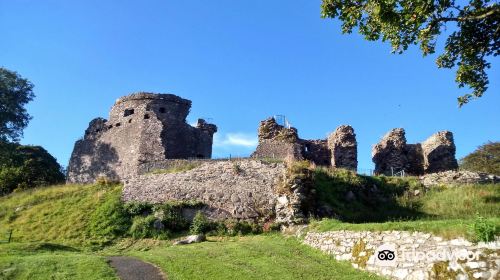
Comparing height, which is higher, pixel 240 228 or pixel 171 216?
pixel 171 216

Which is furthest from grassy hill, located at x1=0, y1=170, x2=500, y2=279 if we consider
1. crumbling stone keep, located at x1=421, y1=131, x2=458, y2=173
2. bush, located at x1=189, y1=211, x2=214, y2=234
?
crumbling stone keep, located at x1=421, y1=131, x2=458, y2=173

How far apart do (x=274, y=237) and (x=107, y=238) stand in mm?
8563

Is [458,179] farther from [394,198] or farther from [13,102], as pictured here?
[13,102]

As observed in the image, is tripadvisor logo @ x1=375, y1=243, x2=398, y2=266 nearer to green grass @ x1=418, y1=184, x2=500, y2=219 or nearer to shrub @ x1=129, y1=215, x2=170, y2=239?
green grass @ x1=418, y1=184, x2=500, y2=219

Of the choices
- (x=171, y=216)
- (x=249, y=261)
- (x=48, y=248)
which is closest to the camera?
(x=249, y=261)

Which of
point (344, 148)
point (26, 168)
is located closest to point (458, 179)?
point (344, 148)

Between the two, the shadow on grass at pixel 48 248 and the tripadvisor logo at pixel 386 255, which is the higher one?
the tripadvisor logo at pixel 386 255

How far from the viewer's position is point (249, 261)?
1684 cm

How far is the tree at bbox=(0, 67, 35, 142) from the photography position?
3994cm

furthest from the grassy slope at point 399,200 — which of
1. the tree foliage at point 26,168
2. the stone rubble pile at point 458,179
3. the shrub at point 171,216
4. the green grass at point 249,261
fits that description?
the tree foliage at point 26,168

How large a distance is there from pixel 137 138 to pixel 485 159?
1391 inches

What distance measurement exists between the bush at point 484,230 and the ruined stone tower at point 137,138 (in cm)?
2581

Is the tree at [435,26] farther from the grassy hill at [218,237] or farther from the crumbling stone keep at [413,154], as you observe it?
the crumbling stone keep at [413,154]

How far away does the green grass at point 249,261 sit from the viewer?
15047mm
